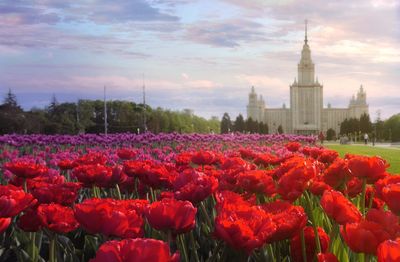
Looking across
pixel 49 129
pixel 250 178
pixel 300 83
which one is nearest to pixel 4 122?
pixel 49 129

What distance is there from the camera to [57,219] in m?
2.43

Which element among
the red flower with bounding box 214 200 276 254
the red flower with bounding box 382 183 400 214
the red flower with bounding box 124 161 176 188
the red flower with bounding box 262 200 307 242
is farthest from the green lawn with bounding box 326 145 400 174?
the red flower with bounding box 214 200 276 254

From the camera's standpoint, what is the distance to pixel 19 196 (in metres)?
2.43

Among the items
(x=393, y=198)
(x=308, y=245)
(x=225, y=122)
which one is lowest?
(x=308, y=245)

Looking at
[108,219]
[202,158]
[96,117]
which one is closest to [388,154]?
[202,158]

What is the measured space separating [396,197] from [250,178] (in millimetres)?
847

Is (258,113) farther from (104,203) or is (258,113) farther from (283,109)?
(104,203)

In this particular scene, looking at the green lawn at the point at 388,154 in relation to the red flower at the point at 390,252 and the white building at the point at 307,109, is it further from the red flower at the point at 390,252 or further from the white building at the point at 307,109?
the white building at the point at 307,109

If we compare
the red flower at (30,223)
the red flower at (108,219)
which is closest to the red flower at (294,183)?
the red flower at (108,219)

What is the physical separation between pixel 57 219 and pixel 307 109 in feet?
542

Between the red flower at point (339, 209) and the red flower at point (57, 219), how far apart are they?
101 cm

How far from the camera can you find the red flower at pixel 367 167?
2873mm

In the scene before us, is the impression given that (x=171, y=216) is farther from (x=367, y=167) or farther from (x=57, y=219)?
(x=367, y=167)

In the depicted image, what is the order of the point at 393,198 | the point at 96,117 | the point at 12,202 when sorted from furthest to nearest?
the point at 96,117, the point at 12,202, the point at 393,198
